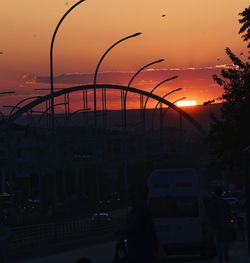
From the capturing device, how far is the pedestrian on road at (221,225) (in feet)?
84.1

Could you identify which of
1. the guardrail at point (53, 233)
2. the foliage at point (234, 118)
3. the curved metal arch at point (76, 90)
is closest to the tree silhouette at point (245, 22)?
the foliage at point (234, 118)

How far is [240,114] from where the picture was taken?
105 feet

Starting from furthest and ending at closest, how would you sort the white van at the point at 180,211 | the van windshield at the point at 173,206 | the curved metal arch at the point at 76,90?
1. the curved metal arch at the point at 76,90
2. the van windshield at the point at 173,206
3. the white van at the point at 180,211

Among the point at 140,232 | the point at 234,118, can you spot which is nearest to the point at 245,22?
the point at 234,118

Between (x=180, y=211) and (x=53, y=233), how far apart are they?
1629cm

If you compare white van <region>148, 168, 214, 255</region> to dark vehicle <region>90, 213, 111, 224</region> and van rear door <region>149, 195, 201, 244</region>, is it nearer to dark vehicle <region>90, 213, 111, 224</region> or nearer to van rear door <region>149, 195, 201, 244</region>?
van rear door <region>149, 195, 201, 244</region>

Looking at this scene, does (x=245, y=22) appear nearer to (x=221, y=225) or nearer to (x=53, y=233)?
(x=221, y=225)

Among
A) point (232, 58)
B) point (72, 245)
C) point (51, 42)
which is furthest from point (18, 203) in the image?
point (232, 58)

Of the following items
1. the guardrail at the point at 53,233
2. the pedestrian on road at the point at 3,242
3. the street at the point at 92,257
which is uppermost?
the pedestrian on road at the point at 3,242

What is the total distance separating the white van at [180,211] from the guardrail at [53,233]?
9042 millimetres

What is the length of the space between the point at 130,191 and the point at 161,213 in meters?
15.8

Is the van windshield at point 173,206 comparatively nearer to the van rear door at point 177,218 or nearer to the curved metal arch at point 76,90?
the van rear door at point 177,218

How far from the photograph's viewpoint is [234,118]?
1278 inches

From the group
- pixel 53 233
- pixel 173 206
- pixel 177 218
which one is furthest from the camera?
pixel 53 233
